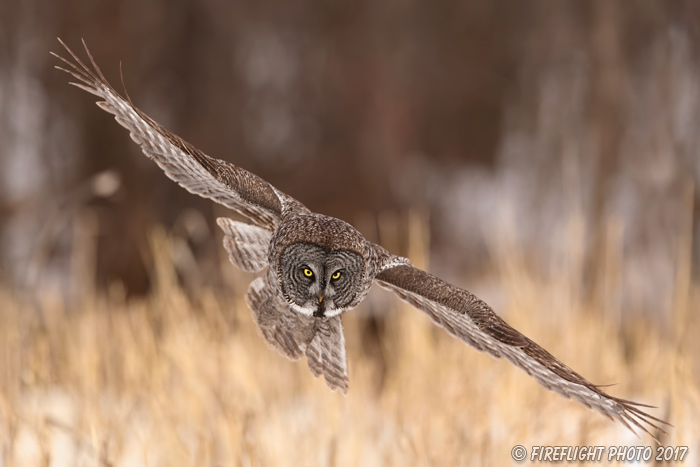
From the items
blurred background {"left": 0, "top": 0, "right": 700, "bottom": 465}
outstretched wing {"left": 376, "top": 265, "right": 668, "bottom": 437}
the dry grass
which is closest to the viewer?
outstretched wing {"left": 376, "top": 265, "right": 668, "bottom": 437}

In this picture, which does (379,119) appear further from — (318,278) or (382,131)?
(318,278)

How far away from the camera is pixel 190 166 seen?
45 centimetres

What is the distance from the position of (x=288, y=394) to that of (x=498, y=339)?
1.18 m

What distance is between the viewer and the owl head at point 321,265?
415 millimetres

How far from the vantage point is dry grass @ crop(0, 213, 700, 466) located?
949 millimetres

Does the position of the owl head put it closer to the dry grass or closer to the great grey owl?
the great grey owl

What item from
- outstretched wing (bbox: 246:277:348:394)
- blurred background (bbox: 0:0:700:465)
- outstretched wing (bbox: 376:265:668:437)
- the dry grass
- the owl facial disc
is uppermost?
blurred background (bbox: 0:0:700:465)

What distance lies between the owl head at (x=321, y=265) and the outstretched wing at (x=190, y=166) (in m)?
0.04

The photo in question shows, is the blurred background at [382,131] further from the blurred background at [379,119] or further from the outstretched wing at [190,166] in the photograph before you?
the outstretched wing at [190,166]

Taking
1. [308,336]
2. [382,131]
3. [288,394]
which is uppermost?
[382,131]

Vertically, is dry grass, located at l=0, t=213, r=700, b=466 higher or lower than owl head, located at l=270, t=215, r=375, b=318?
higher

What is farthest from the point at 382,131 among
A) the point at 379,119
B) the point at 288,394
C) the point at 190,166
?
the point at 190,166

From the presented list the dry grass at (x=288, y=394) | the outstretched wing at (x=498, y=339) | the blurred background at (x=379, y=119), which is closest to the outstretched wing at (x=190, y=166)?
the outstretched wing at (x=498, y=339)

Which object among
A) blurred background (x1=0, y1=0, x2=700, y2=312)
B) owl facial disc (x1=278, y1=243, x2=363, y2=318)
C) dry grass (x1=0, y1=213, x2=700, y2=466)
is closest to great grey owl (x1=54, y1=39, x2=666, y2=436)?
owl facial disc (x1=278, y1=243, x2=363, y2=318)
